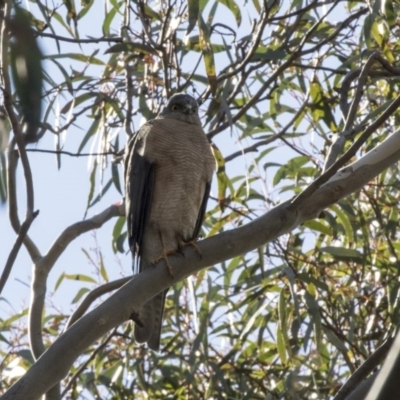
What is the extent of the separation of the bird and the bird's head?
3 centimetres

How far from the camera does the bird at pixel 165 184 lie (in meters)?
2.87

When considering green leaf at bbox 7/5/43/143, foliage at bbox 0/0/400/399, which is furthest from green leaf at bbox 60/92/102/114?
green leaf at bbox 7/5/43/143

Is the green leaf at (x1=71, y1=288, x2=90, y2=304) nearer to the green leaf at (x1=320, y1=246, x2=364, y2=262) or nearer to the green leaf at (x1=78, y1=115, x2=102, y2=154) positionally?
the green leaf at (x1=78, y1=115, x2=102, y2=154)

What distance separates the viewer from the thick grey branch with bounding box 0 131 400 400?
1.46 metres

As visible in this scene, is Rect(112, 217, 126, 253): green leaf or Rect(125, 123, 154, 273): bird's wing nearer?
Rect(125, 123, 154, 273): bird's wing

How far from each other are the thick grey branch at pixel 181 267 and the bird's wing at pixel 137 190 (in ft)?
2.41

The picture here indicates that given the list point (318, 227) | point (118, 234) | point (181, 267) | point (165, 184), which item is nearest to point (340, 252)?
point (318, 227)

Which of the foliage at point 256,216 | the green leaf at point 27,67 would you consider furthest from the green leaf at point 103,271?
the green leaf at point 27,67

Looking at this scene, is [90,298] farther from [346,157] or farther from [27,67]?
[27,67]

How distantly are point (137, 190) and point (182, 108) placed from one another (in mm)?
448

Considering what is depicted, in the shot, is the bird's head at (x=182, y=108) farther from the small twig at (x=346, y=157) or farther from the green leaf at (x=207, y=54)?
the small twig at (x=346, y=157)

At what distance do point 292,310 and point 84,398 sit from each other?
1016 mm

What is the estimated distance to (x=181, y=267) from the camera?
1937 mm

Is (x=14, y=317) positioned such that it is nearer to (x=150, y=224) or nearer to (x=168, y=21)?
(x=150, y=224)
